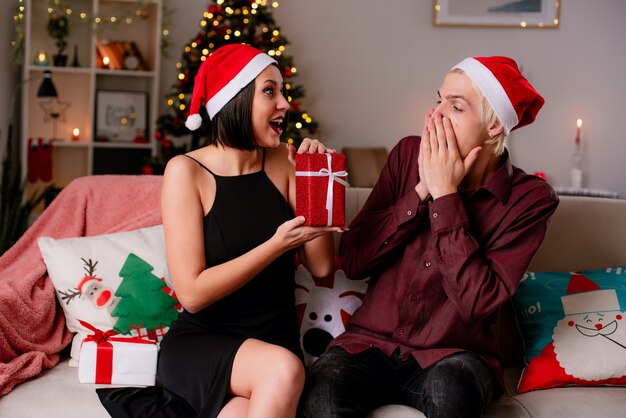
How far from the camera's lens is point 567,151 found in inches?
234

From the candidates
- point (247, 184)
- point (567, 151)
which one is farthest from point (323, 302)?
point (567, 151)

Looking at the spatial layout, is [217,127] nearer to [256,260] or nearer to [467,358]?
[256,260]

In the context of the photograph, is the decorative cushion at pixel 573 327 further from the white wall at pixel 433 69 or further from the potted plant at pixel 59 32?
the potted plant at pixel 59 32

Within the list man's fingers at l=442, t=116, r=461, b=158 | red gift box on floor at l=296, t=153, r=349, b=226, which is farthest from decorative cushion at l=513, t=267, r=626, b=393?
red gift box on floor at l=296, t=153, r=349, b=226

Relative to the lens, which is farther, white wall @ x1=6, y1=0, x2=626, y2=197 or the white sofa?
white wall @ x1=6, y1=0, x2=626, y2=197

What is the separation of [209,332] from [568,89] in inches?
188

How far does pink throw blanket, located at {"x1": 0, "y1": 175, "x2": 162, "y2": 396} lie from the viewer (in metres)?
1.97

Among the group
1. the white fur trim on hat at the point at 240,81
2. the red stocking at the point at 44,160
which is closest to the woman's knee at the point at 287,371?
the white fur trim on hat at the point at 240,81

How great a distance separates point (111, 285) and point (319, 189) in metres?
0.76

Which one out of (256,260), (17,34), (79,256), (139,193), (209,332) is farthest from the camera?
(17,34)

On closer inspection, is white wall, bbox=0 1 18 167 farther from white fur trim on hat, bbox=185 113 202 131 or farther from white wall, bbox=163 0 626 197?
white fur trim on hat, bbox=185 113 202 131

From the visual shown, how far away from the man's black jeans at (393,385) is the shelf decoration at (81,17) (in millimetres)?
3790

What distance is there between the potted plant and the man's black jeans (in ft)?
12.4

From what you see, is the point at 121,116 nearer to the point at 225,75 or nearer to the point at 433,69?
the point at 433,69
